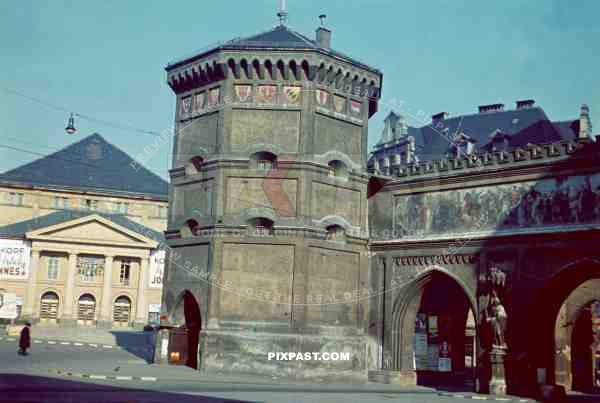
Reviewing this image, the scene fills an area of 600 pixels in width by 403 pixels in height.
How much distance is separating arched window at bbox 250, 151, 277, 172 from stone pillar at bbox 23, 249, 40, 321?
44107mm

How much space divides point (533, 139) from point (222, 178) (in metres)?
24.9

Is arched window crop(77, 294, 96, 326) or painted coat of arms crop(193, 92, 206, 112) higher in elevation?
painted coat of arms crop(193, 92, 206, 112)

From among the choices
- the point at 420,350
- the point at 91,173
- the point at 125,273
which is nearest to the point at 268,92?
the point at 420,350

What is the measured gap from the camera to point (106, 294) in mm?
69875

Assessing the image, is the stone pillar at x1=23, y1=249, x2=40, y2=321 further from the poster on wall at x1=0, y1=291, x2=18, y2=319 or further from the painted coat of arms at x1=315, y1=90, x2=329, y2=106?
the painted coat of arms at x1=315, y1=90, x2=329, y2=106

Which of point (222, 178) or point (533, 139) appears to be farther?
point (533, 139)

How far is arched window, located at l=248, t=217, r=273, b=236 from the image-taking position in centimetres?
3044

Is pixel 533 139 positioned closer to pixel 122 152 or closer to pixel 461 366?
pixel 461 366

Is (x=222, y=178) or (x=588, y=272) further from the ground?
(x=222, y=178)

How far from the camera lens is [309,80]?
31.0 meters

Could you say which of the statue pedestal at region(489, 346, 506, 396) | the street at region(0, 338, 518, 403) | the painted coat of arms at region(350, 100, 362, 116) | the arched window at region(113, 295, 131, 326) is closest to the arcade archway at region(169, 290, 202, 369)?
the street at region(0, 338, 518, 403)

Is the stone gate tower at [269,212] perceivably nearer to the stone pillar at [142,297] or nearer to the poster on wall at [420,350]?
the poster on wall at [420,350]

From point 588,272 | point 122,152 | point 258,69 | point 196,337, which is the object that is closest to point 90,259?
point 122,152

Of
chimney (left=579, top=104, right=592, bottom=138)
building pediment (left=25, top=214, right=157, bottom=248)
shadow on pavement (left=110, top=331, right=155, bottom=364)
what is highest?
chimney (left=579, top=104, right=592, bottom=138)
